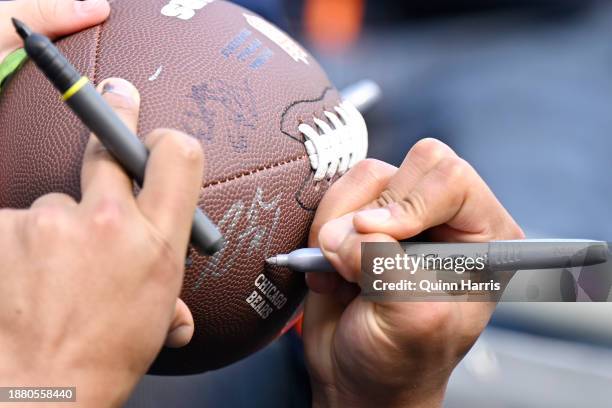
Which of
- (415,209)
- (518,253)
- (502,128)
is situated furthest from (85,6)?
(502,128)

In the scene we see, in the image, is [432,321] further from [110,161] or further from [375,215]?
[110,161]

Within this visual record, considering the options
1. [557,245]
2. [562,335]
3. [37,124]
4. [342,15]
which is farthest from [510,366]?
[342,15]

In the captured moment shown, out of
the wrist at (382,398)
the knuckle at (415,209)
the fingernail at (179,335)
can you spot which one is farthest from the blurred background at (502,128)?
the knuckle at (415,209)

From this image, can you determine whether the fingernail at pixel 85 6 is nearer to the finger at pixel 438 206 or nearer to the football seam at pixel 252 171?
the football seam at pixel 252 171

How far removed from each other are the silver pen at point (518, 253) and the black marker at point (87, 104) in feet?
0.73

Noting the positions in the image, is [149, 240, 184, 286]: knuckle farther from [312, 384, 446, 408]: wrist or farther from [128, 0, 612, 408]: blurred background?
[128, 0, 612, 408]: blurred background

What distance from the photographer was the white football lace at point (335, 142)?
0.83m

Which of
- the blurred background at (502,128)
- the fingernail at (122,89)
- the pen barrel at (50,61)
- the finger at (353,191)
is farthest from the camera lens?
the blurred background at (502,128)

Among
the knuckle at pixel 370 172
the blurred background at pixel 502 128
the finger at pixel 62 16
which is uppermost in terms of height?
the finger at pixel 62 16

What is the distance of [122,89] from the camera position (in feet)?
2.26

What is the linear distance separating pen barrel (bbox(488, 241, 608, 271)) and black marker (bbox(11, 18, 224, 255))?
1.13 ft

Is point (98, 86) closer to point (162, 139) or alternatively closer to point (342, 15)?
point (162, 139)

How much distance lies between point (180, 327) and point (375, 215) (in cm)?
20
